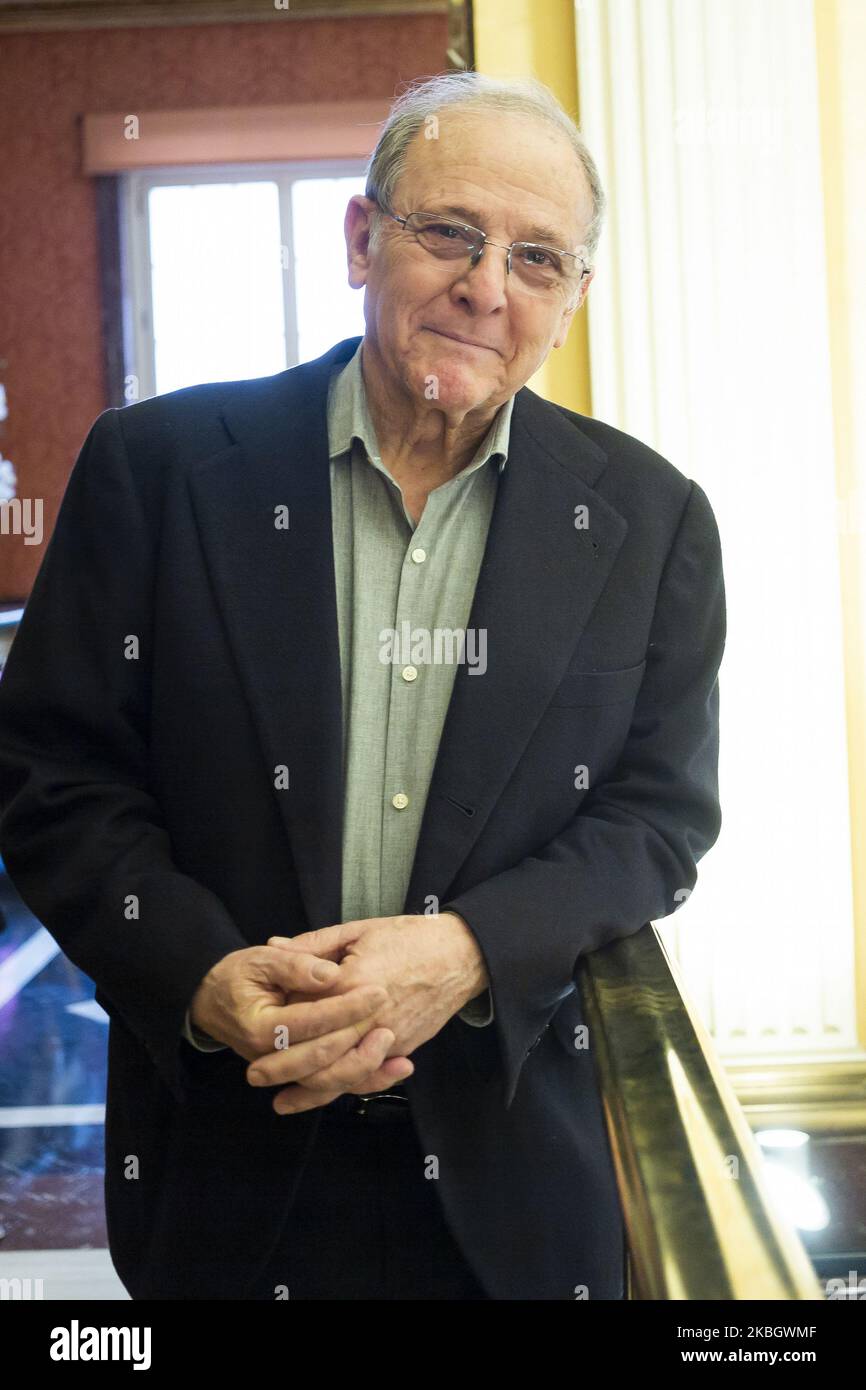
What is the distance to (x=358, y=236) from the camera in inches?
45.3

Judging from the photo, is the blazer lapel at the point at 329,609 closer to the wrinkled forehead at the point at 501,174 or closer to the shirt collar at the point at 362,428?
the shirt collar at the point at 362,428

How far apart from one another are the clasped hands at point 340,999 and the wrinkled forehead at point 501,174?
22.4 inches

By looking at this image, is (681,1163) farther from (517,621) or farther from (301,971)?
(517,621)

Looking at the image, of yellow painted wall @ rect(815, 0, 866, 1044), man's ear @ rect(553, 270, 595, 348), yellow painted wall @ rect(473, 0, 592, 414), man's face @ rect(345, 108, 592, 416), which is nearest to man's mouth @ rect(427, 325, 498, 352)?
man's face @ rect(345, 108, 592, 416)

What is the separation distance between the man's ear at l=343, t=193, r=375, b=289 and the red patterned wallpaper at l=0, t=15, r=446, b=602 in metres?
4.40

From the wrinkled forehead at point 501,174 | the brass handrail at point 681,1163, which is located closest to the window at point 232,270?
the wrinkled forehead at point 501,174

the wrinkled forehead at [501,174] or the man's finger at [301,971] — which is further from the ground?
the wrinkled forehead at [501,174]

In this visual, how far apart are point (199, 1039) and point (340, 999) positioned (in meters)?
0.16

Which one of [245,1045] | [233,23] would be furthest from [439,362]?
[233,23]

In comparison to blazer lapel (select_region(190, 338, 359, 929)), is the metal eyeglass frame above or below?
above

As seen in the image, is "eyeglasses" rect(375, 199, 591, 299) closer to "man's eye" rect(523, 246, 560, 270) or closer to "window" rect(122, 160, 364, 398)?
"man's eye" rect(523, 246, 560, 270)

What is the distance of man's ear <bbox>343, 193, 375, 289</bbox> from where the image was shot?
1.13 meters

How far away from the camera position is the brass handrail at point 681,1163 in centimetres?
49

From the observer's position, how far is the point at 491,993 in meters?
0.88
